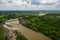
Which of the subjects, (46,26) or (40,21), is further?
(40,21)

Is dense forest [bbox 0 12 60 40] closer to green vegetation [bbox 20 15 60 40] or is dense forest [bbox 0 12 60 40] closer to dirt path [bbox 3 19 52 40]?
green vegetation [bbox 20 15 60 40]

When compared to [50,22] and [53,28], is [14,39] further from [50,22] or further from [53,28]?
[50,22]

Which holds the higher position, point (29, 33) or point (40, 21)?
point (40, 21)

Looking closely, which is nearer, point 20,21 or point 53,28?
point 53,28

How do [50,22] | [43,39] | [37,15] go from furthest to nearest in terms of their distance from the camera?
1. [37,15]
2. [50,22]
3. [43,39]

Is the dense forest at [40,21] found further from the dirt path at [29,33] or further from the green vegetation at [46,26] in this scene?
the dirt path at [29,33]

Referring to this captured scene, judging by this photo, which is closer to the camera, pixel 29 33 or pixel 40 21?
pixel 29 33

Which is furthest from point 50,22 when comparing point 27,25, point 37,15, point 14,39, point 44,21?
point 14,39

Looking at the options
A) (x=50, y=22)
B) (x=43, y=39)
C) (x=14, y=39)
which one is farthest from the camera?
(x=50, y=22)

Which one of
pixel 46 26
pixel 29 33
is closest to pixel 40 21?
pixel 46 26

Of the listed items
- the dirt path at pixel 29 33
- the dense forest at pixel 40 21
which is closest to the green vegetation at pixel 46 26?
the dense forest at pixel 40 21

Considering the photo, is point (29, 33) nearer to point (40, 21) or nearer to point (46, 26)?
point (46, 26)
